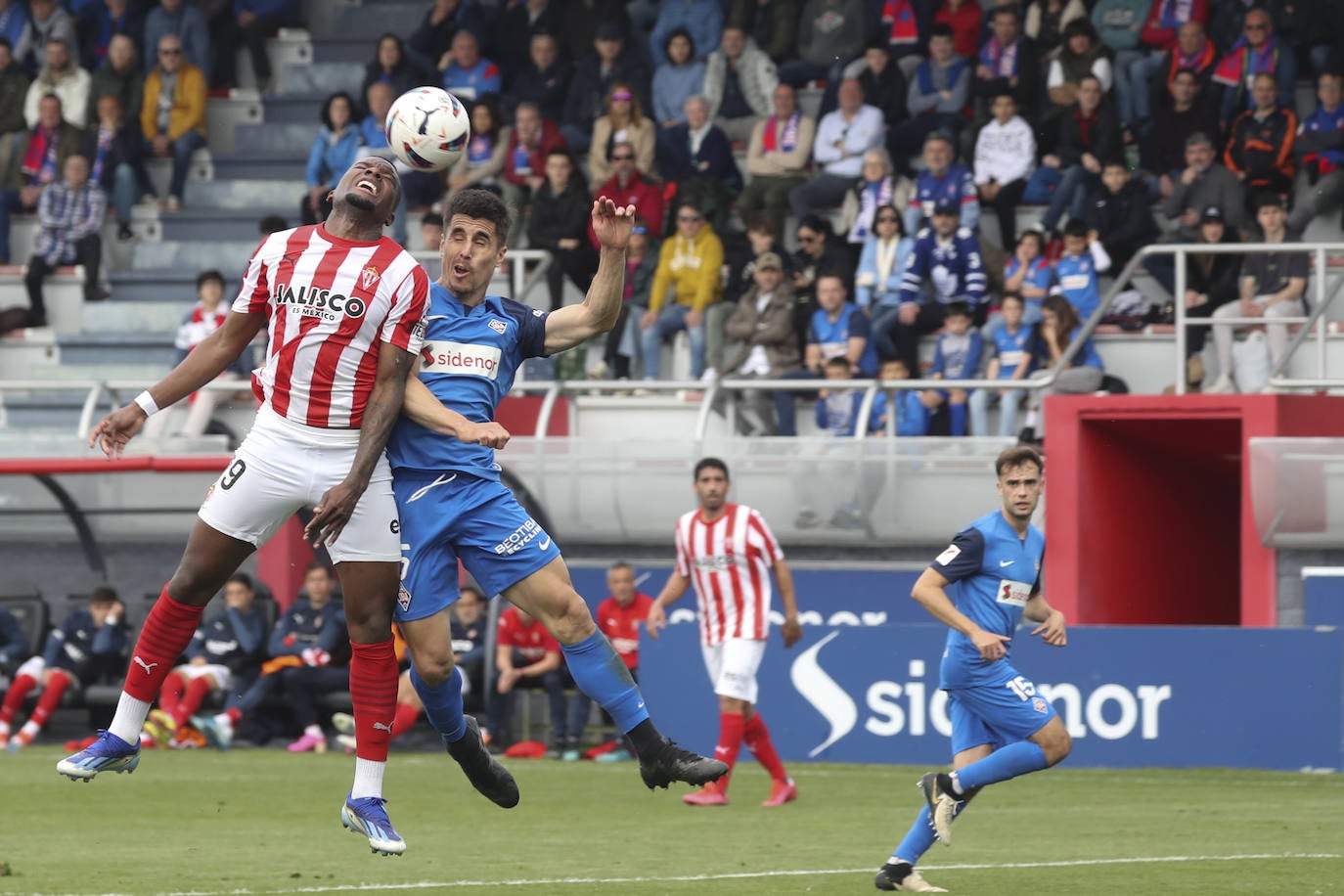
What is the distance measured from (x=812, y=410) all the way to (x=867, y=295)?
135cm

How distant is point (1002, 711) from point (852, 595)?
7.22 m

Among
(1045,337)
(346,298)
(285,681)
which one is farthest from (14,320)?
(346,298)

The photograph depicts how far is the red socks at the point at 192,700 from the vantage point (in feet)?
53.7

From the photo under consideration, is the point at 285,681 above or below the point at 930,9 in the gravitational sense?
below

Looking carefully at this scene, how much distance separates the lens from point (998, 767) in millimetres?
8570

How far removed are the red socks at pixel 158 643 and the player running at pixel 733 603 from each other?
5373 millimetres

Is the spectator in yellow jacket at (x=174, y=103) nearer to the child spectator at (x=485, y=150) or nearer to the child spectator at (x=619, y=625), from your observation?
the child spectator at (x=485, y=150)

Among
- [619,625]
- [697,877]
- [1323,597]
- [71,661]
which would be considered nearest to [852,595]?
[619,625]

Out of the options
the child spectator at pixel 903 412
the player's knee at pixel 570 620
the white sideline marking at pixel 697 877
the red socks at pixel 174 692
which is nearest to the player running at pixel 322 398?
the player's knee at pixel 570 620

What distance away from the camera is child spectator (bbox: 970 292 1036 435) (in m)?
15.9

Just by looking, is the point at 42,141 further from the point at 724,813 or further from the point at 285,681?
the point at 724,813

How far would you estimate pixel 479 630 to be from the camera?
53.2ft

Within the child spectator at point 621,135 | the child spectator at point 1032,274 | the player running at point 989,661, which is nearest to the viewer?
the player running at point 989,661

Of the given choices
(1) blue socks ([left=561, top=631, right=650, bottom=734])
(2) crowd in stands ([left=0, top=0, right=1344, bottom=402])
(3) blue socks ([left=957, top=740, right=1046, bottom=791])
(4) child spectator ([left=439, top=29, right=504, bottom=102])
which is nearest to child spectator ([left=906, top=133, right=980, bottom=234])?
(2) crowd in stands ([left=0, top=0, right=1344, bottom=402])
